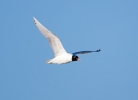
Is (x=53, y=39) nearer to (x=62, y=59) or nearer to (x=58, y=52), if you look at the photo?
(x=58, y=52)

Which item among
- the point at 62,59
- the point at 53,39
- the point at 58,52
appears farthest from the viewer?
the point at 58,52

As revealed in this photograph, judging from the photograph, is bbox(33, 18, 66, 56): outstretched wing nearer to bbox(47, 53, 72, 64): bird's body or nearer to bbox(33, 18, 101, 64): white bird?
bbox(33, 18, 101, 64): white bird

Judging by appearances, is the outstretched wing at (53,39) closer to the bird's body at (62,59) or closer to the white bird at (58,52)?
the white bird at (58,52)

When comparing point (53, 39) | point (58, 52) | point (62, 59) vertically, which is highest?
point (53, 39)

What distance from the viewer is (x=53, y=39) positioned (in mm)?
41188

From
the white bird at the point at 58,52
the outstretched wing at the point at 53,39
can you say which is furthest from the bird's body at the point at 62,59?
the outstretched wing at the point at 53,39

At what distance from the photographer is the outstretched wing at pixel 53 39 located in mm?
40472

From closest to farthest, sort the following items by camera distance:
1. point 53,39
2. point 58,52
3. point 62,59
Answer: point 53,39
point 62,59
point 58,52

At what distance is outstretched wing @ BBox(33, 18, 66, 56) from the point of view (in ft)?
133

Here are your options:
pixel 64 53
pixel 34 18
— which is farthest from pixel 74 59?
pixel 34 18

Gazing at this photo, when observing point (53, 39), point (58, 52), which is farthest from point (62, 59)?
point (53, 39)

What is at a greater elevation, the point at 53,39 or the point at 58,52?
the point at 53,39

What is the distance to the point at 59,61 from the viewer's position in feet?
136

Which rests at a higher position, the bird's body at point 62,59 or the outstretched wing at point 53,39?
the outstretched wing at point 53,39
